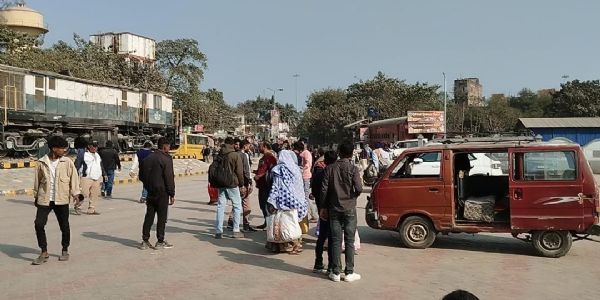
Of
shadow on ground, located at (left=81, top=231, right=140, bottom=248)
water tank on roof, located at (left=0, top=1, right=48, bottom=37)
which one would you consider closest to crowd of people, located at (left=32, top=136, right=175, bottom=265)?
shadow on ground, located at (left=81, top=231, right=140, bottom=248)

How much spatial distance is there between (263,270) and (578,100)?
68.0 metres

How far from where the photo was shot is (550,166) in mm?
7902

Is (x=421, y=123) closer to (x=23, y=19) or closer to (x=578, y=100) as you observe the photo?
(x=578, y=100)

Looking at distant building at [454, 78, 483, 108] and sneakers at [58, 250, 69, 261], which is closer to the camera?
sneakers at [58, 250, 69, 261]

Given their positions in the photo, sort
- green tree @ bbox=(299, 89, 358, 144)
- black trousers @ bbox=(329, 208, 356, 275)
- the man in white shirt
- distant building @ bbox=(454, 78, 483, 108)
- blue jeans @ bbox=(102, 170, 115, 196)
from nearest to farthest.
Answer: black trousers @ bbox=(329, 208, 356, 275) → the man in white shirt → blue jeans @ bbox=(102, 170, 115, 196) → green tree @ bbox=(299, 89, 358, 144) → distant building @ bbox=(454, 78, 483, 108)

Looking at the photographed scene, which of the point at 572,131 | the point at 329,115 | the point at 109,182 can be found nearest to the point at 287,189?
the point at 109,182

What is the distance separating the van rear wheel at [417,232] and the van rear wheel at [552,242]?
146 cm

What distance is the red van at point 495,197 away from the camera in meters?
7.75

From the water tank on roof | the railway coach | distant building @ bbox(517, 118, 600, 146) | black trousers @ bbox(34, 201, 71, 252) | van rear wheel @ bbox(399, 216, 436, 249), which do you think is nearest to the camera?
black trousers @ bbox(34, 201, 71, 252)

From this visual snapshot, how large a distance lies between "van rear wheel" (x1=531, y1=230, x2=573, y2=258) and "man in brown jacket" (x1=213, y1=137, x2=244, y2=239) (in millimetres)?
4599

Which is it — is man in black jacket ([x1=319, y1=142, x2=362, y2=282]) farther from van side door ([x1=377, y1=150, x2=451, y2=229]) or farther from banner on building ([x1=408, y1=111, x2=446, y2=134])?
banner on building ([x1=408, y1=111, x2=446, y2=134])

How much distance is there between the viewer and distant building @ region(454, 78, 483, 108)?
90.9m

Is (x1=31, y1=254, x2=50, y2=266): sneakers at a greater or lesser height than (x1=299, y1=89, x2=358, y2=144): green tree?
lesser

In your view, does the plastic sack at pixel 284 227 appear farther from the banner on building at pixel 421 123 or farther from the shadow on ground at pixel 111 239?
the banner on building at pixel 421 123
